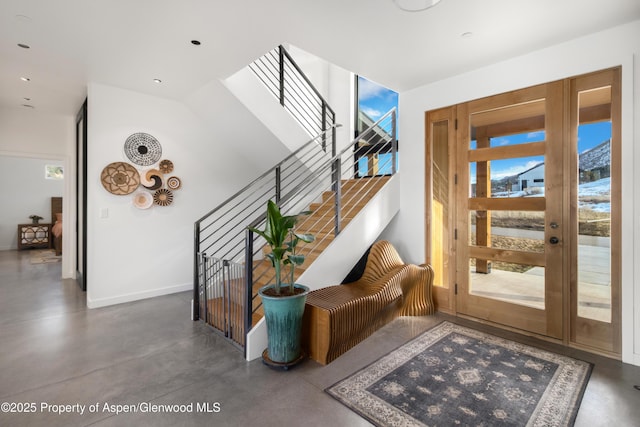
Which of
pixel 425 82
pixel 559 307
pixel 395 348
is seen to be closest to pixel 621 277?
pixel 559 307

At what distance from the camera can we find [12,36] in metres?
2.70

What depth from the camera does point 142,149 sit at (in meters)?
4.14

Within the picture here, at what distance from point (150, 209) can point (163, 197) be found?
0.77ft

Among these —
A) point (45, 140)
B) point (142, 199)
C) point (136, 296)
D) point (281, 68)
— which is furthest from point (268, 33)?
point (45, 140)

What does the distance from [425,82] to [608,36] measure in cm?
161

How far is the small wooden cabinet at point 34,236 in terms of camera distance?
8.33m

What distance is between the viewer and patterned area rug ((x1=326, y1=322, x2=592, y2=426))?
73.3 inches

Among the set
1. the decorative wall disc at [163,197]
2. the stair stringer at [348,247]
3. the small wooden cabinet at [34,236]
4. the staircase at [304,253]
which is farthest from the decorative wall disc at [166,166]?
the small wooden cabinet at [34,236]

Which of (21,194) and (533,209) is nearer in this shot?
(533,209)

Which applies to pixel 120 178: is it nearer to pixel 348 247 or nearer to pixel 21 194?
pixel 348 247

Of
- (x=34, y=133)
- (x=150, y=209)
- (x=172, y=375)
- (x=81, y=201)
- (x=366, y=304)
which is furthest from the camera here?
(x=34, y=133)

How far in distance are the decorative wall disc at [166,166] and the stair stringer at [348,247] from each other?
106 inches

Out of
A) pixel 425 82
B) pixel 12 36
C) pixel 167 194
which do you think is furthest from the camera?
pixel 167 194

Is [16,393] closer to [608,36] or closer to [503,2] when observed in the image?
[503,2]
